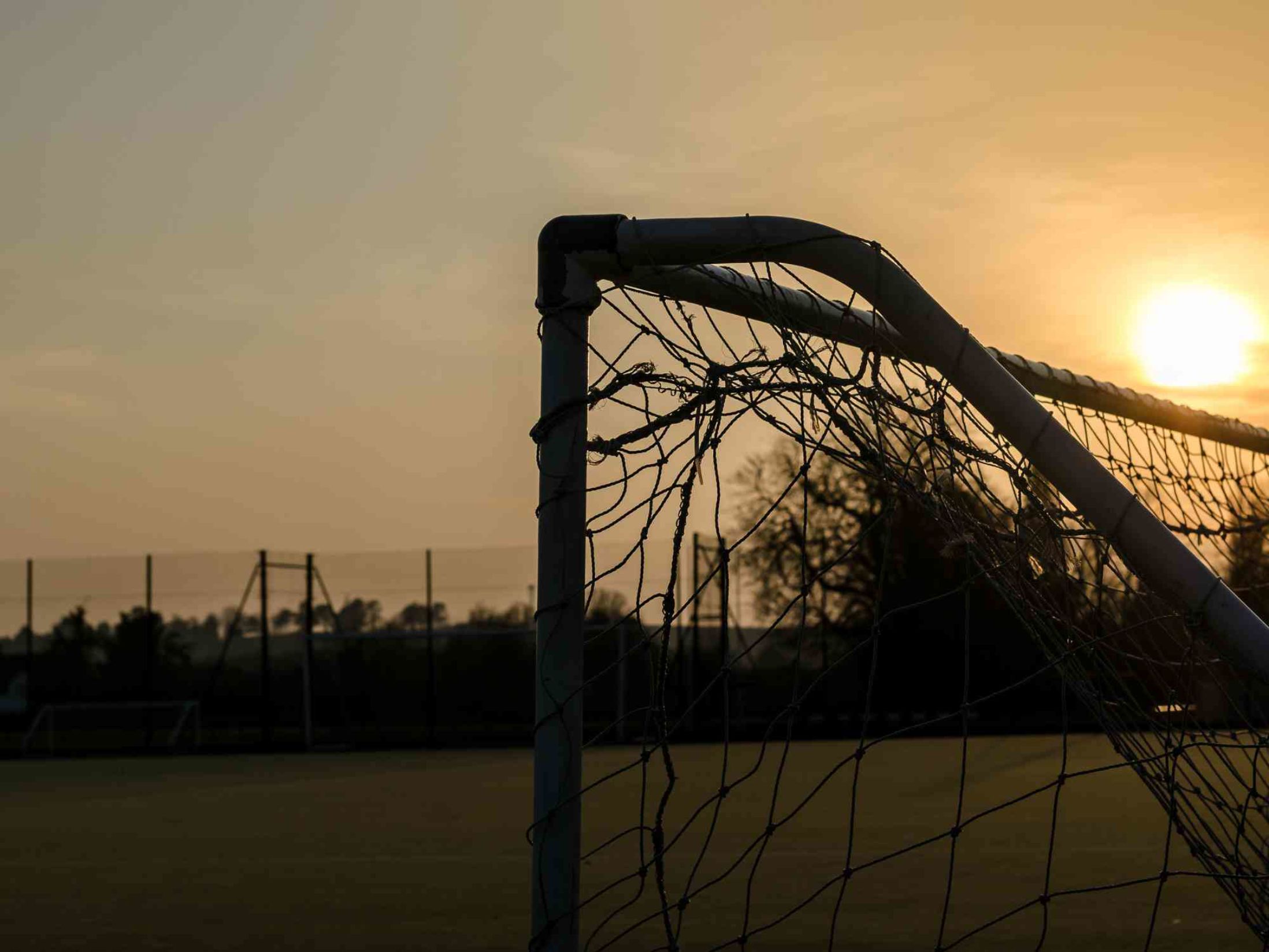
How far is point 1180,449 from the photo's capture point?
641 centimetres

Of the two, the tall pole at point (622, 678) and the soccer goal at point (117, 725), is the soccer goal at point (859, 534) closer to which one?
the tall pole at point (622, 678)

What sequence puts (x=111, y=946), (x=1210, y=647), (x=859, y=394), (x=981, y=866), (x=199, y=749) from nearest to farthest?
(x=1210, y=647) < (x=859, y=394) < (x=111, y=946) < (x=981, y=866) < (x=199, y=749)

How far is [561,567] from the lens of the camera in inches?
115

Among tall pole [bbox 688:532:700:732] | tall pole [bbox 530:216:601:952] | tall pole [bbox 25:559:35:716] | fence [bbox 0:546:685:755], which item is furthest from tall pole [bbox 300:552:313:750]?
tall pole [bbox 530:216:601:952]

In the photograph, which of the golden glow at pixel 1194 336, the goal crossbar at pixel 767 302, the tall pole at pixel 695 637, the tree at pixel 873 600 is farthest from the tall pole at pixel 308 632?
the goal crossbar at pixel 767 302

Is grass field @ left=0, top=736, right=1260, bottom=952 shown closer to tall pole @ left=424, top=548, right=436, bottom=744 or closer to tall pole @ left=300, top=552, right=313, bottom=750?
tall pole @ left=424, top=548, right=436, bottom=744

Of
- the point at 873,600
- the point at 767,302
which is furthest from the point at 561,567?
the point at 873,600

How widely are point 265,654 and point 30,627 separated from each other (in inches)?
159

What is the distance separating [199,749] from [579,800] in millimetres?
17948

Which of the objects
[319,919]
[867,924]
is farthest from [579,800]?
[319,919]

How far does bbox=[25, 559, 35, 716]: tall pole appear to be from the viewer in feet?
71.1

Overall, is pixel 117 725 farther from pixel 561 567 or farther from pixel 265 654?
pixel 561 567

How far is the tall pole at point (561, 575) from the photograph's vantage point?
9.42 feet

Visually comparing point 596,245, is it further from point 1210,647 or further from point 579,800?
point 1210,647
